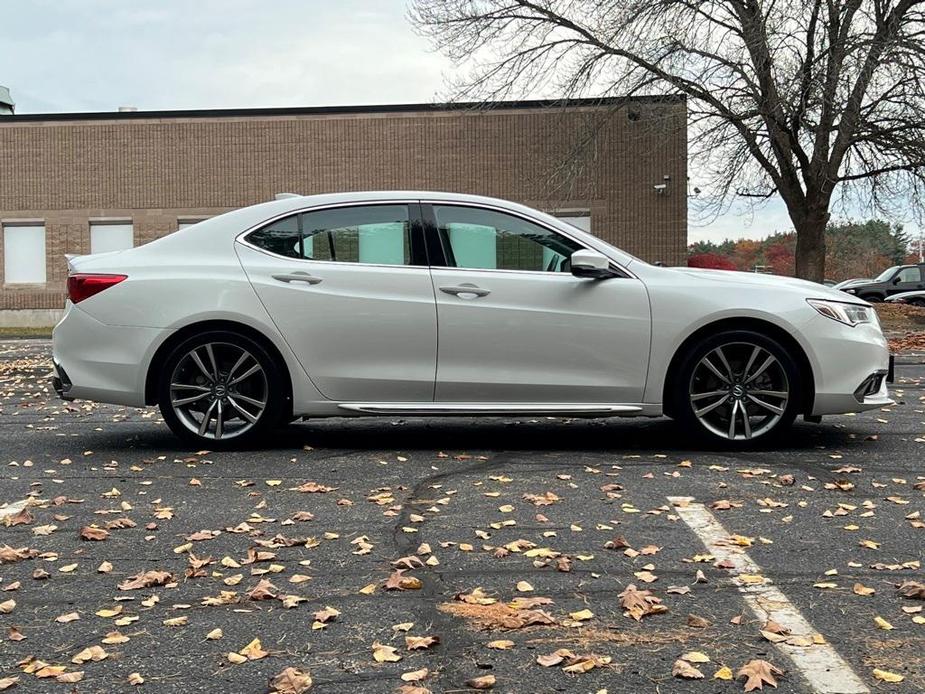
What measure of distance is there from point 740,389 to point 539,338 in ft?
4.24

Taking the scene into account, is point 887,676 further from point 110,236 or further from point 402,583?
point 110,236

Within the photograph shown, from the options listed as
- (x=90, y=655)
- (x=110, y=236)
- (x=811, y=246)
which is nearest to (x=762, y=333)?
(x=90, y=655)

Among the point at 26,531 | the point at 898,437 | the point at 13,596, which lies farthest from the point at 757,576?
the point at 898,437

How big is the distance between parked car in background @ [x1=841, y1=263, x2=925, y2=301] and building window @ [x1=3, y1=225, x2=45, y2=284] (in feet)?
81.3

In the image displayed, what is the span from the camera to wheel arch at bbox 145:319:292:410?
6637 mm

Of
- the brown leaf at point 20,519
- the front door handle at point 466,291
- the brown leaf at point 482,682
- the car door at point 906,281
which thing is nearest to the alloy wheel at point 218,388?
the front door handle at point 466,291

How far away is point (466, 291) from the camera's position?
6535 mm

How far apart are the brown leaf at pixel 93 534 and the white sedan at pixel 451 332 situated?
2.00 metres

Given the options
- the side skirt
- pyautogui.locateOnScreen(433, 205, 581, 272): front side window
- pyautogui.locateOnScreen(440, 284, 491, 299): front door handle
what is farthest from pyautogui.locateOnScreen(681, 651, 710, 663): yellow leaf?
pyautogui.locateOnScreen(433, 205, 581, 272): front side window

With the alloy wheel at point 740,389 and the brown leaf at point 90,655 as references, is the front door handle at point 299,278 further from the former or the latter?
the brown leaf at point 90,655

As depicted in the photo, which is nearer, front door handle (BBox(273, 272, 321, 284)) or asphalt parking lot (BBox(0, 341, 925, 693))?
asphalt parking lot (BBox(0, 341, 925, 693))

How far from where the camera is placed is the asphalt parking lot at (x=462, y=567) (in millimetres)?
3111

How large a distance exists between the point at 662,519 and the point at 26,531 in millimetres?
2843

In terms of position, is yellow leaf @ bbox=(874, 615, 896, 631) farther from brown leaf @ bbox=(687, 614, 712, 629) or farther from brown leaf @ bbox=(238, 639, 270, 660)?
brown leaf @ bbox=(238, 639, 270, 660)
